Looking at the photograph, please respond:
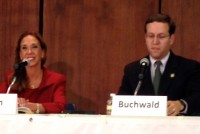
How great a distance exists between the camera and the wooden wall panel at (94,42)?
4.24 m

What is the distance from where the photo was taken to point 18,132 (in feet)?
6.96

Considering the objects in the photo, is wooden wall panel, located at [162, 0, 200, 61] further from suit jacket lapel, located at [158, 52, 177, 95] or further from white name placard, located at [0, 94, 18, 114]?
white name placard, located at [0, 94, 18, 114]

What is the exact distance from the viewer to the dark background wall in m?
4.24

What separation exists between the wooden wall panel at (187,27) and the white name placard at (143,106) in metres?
2.02

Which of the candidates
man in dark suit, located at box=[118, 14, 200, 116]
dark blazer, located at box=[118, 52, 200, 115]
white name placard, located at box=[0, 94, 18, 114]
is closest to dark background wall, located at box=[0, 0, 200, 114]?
man in dark suit, located at box=[118, 14, 200, 116]

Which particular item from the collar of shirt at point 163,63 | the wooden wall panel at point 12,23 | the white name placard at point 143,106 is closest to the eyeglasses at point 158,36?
the collar of shirt at point 163,63

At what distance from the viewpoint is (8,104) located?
235 cm

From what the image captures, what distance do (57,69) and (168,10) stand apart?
1188mm

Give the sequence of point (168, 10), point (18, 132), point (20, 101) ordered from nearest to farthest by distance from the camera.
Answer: point (18, 132), point (20, 101), point (168, 10)

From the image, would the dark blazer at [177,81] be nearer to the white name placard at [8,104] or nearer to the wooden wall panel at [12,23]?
the white name placard at [8,104]

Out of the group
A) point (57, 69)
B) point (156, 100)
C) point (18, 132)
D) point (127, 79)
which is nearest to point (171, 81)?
point (127, 79)

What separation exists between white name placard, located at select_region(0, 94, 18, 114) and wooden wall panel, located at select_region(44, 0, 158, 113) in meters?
1.92

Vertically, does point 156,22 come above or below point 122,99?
above

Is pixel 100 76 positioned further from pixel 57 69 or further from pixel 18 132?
pixel 18 132
